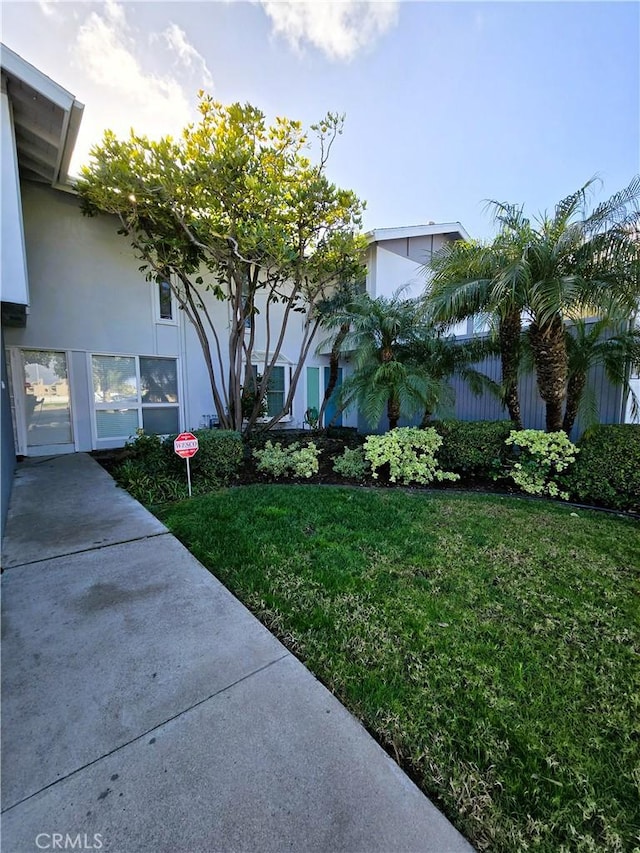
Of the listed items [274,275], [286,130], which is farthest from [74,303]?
[286,130]

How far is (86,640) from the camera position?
2379 millimetres

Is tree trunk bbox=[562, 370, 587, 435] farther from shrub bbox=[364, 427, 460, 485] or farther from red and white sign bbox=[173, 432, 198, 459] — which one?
red and white sign bbox=[173, 432, 198, 459]

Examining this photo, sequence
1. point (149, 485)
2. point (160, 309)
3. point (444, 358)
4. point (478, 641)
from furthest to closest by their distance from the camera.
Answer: point (160, 309)
point (444, 358)
point (149, 485)
point (478, 641)

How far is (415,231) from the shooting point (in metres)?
10.9

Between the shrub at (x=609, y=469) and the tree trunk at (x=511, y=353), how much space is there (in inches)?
46.0

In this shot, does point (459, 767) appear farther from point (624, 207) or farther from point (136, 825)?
point (624, 207)

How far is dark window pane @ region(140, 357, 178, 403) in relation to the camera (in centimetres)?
975

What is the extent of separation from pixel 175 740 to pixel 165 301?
10.3 meters

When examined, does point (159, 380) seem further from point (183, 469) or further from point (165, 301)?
point (183, 469)

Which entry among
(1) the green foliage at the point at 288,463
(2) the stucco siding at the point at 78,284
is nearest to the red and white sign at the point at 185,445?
(1) the green foliage at the point at 288,463

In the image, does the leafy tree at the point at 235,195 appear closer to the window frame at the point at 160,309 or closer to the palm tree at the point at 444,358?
the window frame at the point at 160,309

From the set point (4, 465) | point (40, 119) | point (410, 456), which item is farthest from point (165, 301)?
point (410, 456)

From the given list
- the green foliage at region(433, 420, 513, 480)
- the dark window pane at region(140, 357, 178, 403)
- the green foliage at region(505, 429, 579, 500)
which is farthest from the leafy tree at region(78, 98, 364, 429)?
the green foliage at region(505, 429, 579, 500)

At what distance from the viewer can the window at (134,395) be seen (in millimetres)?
9094
